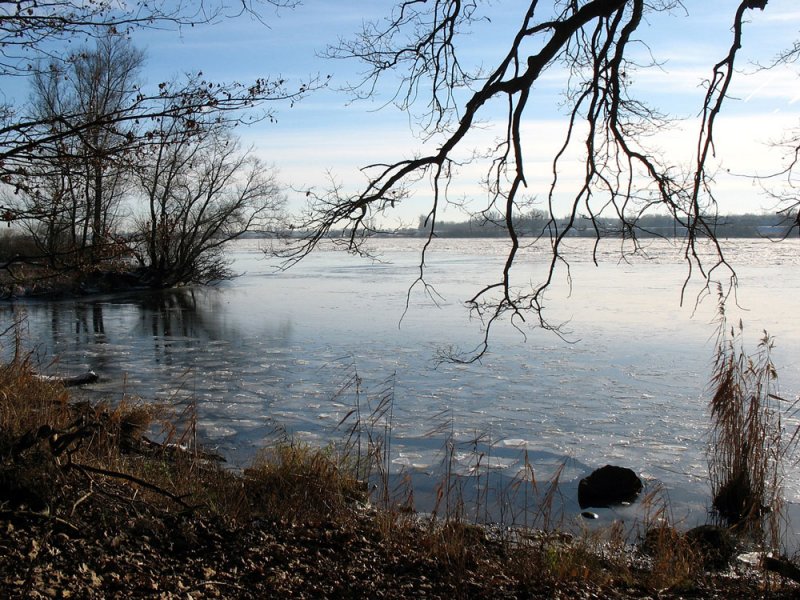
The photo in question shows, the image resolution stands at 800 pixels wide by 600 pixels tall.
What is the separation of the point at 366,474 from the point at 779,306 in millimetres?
15483

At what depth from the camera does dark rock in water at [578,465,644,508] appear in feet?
22.6

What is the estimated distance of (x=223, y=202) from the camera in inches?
1141

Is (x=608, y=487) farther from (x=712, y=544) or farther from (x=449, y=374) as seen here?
(x=449, y=374)

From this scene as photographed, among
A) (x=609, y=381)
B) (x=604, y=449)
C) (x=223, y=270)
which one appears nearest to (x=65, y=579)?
(x=604, y=449)

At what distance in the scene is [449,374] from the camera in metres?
11.9

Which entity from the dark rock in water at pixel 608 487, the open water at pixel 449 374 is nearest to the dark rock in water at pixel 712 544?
the open water at pixel 449 374

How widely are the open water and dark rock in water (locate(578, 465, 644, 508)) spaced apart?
7.4 inches

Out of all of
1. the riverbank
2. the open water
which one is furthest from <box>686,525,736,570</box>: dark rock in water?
the open water

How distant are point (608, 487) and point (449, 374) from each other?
201 inches

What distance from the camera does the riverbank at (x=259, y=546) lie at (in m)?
3.25

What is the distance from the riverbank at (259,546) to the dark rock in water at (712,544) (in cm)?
9

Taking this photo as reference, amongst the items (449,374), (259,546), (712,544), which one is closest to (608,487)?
(712,544)

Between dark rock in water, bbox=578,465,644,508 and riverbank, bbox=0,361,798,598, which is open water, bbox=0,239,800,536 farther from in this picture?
riverbank, bbox=0,361,798,598

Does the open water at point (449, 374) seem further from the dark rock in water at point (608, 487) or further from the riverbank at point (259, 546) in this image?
the riverbank at point (259, 546)
